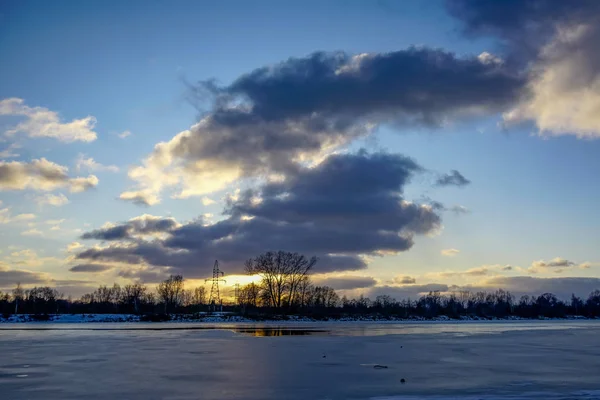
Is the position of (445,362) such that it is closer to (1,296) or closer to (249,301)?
(249,301)

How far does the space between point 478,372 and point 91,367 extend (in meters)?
12.4

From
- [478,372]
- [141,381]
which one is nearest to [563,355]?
[478,372]

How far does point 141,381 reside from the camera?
1373cm

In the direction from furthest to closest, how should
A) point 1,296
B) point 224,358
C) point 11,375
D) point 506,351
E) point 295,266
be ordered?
point 1,296, point 295,266, point 506,351, point 224,358, point 11,375

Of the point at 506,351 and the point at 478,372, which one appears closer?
the point at 478,372

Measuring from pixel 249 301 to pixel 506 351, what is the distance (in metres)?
94.4

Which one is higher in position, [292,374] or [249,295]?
[292,374]

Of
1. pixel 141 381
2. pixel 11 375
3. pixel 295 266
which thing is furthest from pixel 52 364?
pixel 295 266

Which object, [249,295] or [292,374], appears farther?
[249,295]

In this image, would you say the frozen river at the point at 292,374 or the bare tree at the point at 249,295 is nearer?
the frozen river at the point at 292,374

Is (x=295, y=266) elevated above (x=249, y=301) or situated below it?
above

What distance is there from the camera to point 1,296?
13938 centimetres

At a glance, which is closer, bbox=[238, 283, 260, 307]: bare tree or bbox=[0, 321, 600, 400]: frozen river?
bbox=[0, 321, 600, 400]: frozen river

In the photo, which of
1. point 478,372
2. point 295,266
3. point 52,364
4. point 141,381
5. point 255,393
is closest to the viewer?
point 255,393
